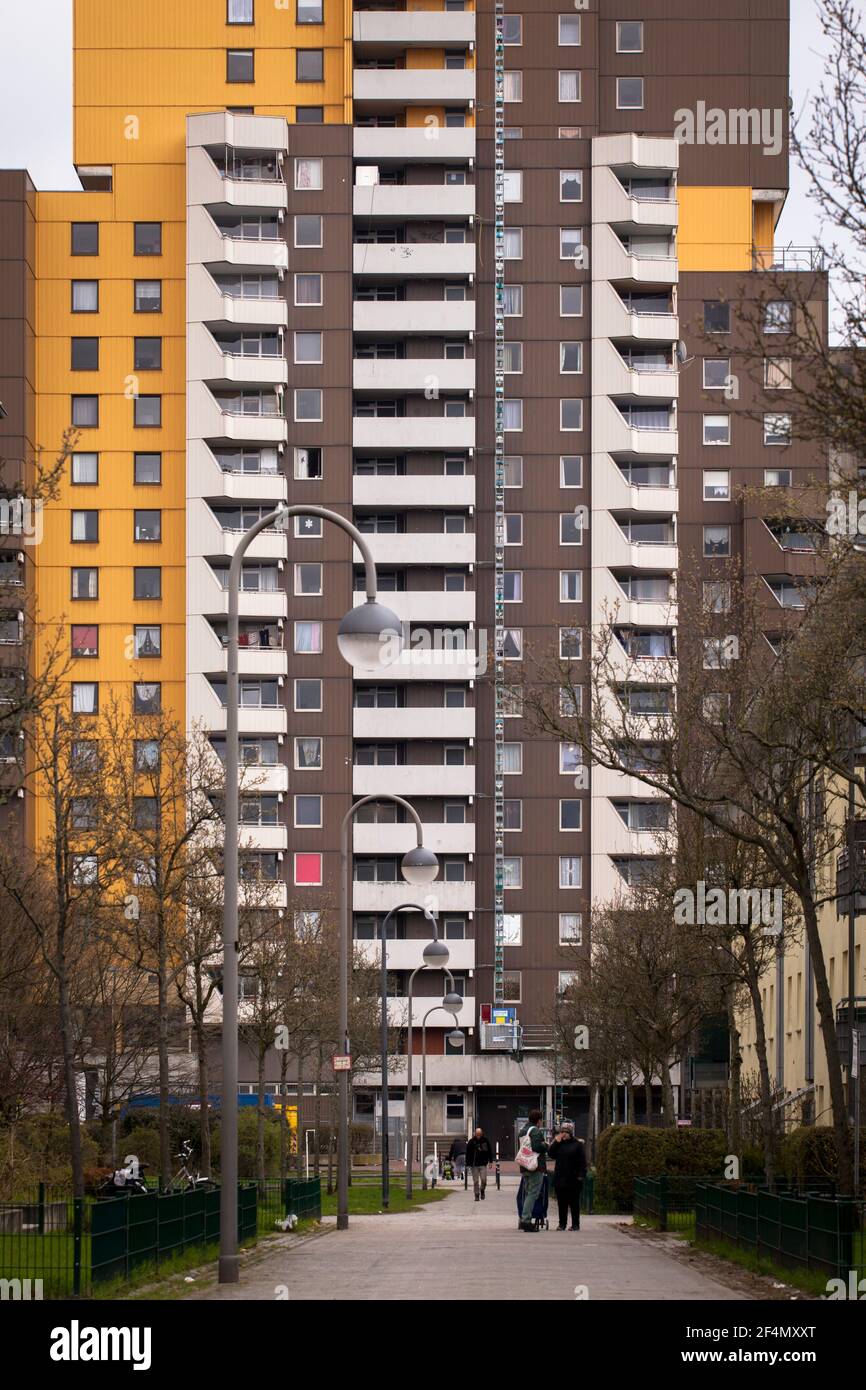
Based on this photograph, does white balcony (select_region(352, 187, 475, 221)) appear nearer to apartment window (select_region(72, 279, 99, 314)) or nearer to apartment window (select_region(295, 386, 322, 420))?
apartment window (select_region(295, 386, 322, 420))

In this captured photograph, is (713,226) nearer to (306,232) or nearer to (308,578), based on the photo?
(306,232)

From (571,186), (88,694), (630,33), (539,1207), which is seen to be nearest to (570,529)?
(571,186)

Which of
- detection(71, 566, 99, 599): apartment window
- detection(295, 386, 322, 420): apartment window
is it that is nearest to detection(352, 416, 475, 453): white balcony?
detection(295, 386, 322, 420): apartment window

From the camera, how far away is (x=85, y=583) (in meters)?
90.4

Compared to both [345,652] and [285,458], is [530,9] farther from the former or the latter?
[345,652]

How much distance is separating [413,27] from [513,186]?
7.79 metres

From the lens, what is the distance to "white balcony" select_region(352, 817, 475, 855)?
3511 inches

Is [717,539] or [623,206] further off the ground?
[623,206]

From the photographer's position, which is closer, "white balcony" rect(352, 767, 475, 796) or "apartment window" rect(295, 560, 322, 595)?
"white balcony" rect(352, 767, 475, 796)

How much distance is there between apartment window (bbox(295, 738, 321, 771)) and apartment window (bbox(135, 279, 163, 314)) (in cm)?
1878

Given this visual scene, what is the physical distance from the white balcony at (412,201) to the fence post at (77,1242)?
76.0m

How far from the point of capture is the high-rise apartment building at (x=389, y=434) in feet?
294

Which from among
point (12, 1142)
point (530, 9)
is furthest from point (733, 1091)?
point (530, 9)

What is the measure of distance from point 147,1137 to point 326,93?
51523mm
